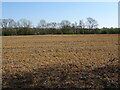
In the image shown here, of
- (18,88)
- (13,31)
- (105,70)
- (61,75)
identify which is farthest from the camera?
(13,31)

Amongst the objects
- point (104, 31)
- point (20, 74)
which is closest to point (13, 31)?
point (104, 31)

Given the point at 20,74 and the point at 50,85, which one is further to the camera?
the point at 20,74

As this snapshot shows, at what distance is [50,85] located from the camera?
17.0 ft

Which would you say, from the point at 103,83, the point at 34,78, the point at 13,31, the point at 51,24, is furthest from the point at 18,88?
the point at 51,24

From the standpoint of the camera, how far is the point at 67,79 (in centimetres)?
567

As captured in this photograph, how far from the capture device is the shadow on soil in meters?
5.19

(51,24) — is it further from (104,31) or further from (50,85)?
(50,85)

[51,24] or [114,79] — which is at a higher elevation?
[51,24]

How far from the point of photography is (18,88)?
16.5 ft

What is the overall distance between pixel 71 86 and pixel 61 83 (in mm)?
400

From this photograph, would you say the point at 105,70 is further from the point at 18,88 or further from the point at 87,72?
the point at 18,88

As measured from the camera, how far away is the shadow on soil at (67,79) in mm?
5188

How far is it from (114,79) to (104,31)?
7766 centimetres

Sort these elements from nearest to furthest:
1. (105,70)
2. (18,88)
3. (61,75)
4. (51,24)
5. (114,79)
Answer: (18,88), (114,79), (61,75), (105,70), (51,24)
